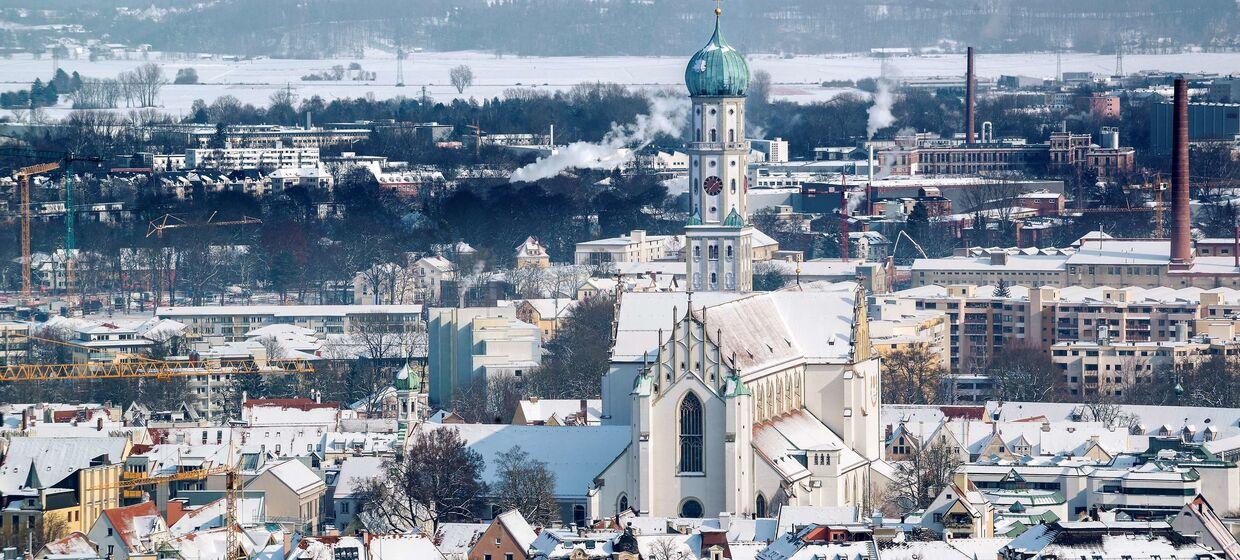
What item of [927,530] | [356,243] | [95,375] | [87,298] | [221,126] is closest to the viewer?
[927,530]

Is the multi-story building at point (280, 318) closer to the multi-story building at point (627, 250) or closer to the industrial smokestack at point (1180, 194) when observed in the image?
the multi-story building at point (627, 250)

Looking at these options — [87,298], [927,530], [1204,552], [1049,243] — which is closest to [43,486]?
[927,530]

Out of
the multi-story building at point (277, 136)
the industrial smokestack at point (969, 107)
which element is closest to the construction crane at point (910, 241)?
the industrial smokestack at point (969, 107)

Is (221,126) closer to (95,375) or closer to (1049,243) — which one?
(1049,243)

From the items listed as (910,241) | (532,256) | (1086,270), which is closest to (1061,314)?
(1086,270)

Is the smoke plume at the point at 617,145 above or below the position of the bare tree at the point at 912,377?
above
